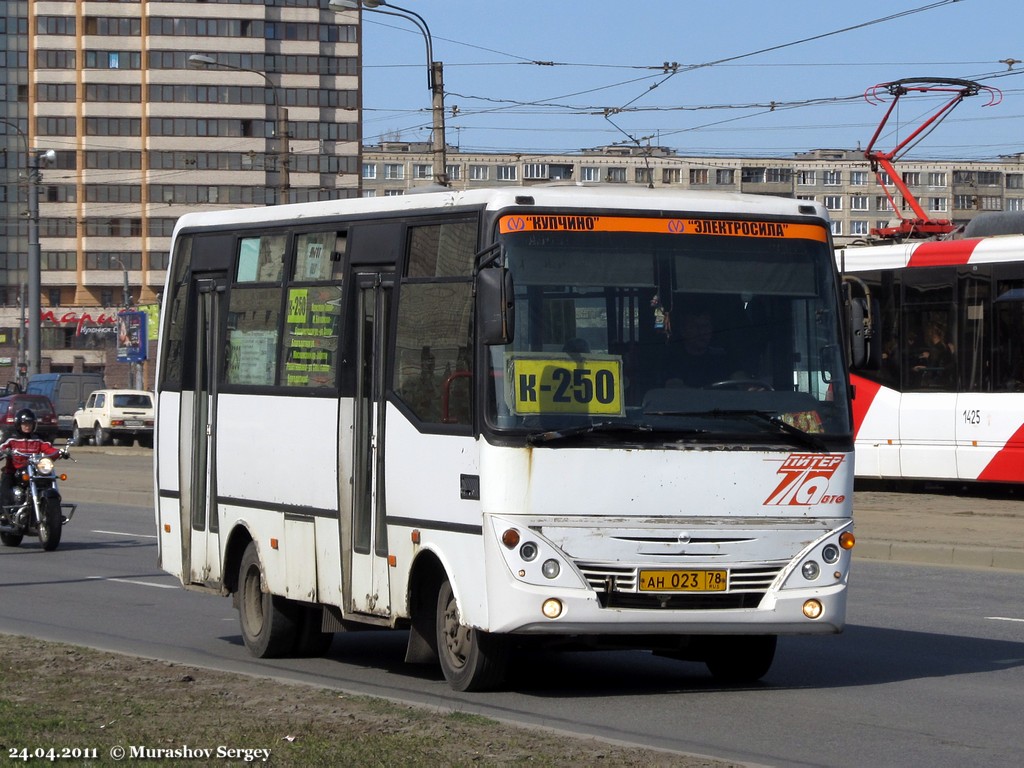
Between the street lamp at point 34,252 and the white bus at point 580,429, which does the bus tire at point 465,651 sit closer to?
the white bus at point 580,429

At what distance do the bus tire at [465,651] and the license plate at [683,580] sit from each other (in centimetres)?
83

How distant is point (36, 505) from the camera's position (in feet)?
67.1

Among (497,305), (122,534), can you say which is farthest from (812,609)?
(122,534)

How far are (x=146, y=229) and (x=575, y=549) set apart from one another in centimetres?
11718

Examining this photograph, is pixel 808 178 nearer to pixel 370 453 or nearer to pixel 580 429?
pixel 370 453

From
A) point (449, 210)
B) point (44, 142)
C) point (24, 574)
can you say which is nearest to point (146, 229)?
point (44, 142)

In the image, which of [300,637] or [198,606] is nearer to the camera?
[300,637]

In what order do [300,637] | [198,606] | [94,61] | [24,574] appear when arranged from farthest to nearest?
[94,61], [24,574], [198,606], [300,637]

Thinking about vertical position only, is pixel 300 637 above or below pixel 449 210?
below

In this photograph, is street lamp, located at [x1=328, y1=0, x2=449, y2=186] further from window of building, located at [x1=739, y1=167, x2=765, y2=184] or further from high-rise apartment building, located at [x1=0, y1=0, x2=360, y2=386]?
window of building, located at [x1=739, y1=167, x2=765, y2=184]

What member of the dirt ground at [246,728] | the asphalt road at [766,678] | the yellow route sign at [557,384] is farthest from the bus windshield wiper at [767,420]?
the dirt ground at [246,728]

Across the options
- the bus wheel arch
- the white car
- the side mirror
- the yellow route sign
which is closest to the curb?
the bus wheel arch

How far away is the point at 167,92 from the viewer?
395 ft

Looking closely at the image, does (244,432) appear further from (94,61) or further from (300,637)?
(94,61)
